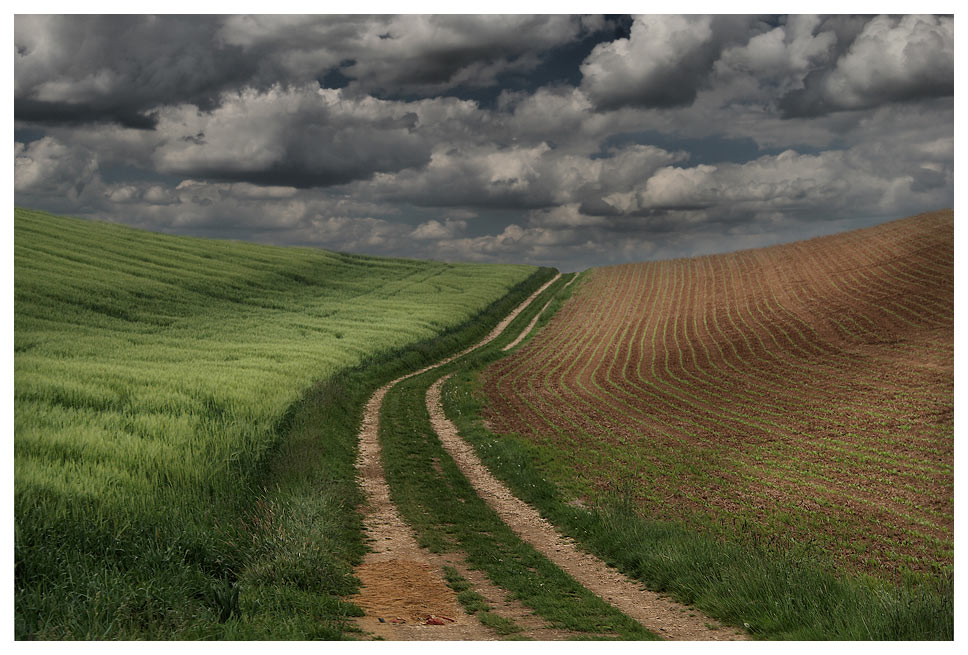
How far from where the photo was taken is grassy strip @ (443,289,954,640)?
8626 millimetres

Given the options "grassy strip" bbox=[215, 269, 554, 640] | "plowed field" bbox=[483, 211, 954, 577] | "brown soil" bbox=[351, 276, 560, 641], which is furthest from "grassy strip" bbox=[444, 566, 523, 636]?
"plowed field" bbox=[483, 211, 954, 577]

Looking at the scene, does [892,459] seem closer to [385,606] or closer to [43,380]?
[385,606]

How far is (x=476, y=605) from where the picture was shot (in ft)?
35.8

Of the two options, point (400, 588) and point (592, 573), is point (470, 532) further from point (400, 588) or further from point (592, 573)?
point (400, 588)

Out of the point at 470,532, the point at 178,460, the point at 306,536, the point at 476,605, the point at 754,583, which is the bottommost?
the point at 470,532

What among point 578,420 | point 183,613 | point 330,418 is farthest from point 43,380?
point 578,420

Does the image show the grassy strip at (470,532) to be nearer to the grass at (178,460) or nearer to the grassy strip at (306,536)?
the grassy strip at (306,536)

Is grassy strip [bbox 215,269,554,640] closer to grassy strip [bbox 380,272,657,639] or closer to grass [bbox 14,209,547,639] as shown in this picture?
grass [bbox 14,209,547,639]

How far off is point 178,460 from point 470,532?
22.1 ft

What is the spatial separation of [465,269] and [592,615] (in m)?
93.2

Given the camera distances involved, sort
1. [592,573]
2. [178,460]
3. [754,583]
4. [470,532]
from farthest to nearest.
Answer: [470,532] < [178,460] < [592,573] < [754,583]

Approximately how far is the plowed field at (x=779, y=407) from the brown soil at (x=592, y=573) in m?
2.38

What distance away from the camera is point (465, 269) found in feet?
337

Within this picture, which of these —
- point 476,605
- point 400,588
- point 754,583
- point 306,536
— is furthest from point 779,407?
point 306,536
